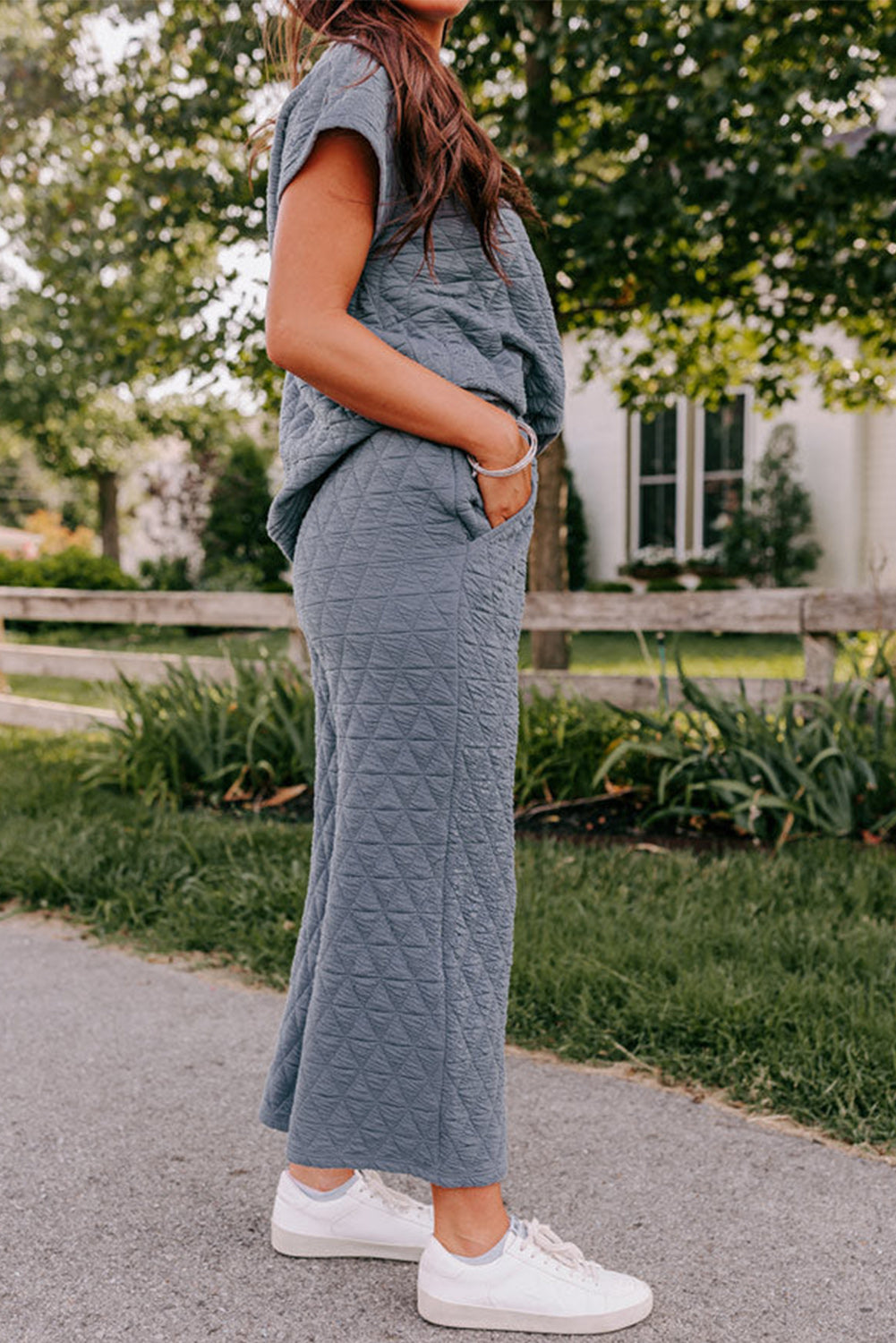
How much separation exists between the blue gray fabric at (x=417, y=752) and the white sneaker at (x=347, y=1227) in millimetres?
176

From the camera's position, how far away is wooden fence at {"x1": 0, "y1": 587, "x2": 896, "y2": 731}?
16.3 ft

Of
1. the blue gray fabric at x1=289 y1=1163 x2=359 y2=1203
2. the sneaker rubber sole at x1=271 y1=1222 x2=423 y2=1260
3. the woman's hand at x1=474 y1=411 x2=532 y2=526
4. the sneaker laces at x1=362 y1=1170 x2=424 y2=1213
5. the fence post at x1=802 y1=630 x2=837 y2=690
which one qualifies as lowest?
the sneaker rubber sole at x1=271 y1=1222 x2=423 y2=1260

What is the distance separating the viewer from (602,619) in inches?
214

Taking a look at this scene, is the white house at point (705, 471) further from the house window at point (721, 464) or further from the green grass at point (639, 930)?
the green grass at point (639, 930)

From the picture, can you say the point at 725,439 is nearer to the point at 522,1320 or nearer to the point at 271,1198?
the point at 271,1198

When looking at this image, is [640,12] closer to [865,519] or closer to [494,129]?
[494,129]

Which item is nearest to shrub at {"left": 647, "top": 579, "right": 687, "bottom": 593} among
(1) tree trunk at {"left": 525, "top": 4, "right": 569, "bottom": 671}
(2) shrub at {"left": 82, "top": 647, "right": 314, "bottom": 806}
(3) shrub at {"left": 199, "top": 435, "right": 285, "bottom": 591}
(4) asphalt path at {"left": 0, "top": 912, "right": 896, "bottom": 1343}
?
(3) shrub at {"left": 199, "top": 435, "right": 285, "bottom": 591}

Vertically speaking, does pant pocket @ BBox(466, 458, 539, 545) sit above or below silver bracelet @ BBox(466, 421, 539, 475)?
below

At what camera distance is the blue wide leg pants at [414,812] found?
1.71m

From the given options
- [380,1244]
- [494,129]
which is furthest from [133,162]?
[380,1244]

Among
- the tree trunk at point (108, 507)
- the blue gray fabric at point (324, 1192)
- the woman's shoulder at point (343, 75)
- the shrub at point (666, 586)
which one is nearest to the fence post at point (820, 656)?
the blue gray fabric at point (324, 1192)

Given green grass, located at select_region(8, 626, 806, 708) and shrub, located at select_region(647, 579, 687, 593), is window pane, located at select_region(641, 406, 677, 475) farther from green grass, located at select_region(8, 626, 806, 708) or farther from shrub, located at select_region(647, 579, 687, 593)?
green grass, located at select_region(8, 626, 806, 708)

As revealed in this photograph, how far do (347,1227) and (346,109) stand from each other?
1.67 meters

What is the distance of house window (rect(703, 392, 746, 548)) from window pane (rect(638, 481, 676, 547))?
0.44 metres
